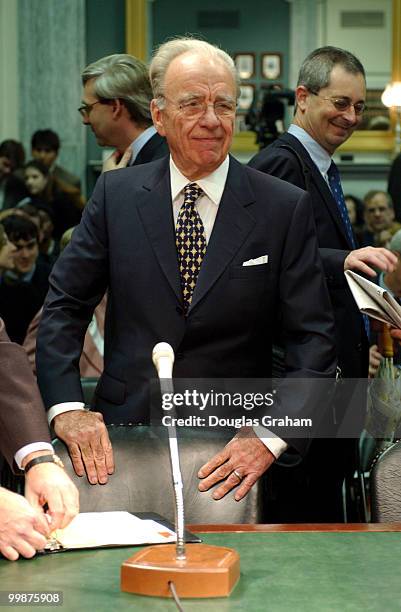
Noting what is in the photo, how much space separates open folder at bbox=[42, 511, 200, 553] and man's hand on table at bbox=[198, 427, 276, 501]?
0.25 m

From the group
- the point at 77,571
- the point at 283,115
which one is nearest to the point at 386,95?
the point at 283,115

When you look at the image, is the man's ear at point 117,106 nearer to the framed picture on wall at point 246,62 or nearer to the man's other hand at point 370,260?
the man's other hand at point 370,260

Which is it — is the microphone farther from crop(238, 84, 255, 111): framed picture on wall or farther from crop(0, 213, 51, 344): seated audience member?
crop(238, 84, 255, 111): framed picture on wall

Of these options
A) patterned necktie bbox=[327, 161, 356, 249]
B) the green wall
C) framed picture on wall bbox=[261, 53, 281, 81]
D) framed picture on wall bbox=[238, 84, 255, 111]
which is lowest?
patterned necktie bbox=[327, 161, 356, 249]

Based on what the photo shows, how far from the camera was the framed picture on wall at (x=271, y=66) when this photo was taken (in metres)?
10.7

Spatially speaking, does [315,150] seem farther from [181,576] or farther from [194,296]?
[181,576]

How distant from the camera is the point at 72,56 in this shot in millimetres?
10125

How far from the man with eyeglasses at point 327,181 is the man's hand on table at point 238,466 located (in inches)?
35.6

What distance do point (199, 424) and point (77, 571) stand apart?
110cm

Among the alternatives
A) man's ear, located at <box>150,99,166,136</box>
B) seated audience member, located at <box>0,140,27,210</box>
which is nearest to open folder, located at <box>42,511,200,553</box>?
man's ear, located at <box>150,99,166,136</box>

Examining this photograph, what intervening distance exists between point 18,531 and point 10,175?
21.4 ft

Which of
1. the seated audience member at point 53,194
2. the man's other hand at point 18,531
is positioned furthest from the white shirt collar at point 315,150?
the seated audience member at point 53,194

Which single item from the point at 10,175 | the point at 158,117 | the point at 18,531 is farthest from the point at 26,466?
the point at 10,175

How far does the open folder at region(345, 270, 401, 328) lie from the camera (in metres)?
3.07
